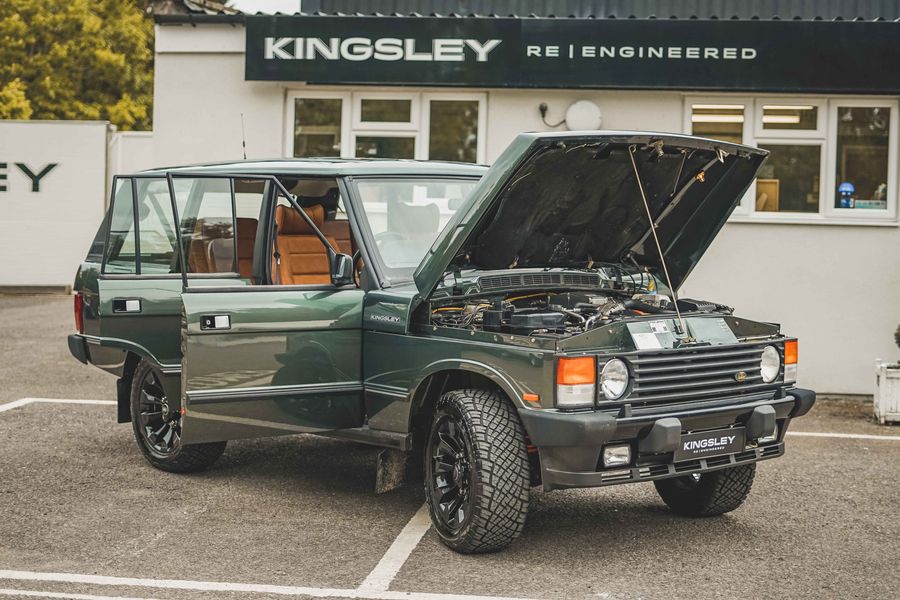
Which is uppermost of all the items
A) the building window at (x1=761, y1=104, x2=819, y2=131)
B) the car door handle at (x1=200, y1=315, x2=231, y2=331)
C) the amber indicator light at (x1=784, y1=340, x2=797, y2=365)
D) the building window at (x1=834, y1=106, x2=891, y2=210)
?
the building window at (x1=761, y1=104, x2=819, y2=131)

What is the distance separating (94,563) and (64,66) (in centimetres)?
3830

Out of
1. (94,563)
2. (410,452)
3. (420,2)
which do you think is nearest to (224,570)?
(94,563)

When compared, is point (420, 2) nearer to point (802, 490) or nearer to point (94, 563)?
point (802, 490)

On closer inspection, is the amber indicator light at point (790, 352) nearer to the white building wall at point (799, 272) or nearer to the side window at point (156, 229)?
the side window at point (156, 229)

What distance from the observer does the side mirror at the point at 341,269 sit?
6.38 metres

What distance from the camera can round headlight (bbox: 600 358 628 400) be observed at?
539 cm

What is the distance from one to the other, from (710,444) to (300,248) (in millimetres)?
2881

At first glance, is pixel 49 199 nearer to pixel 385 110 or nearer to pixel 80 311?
pixel 385 110

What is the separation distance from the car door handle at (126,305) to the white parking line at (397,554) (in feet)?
7.24

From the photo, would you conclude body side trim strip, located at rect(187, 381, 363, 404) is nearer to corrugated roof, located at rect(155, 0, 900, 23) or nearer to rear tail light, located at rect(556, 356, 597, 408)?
rear tail light, located at rect(556, 356, 597, 408)

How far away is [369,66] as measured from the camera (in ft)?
38.9

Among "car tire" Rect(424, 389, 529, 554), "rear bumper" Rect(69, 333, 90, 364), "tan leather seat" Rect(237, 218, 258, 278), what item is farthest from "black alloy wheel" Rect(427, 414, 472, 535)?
"rear bumper" Rect(69, 333, 90, 364)

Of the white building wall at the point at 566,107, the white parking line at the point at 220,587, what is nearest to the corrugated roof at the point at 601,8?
the white building wall at the point at 566,107

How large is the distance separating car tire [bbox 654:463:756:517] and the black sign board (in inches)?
233
